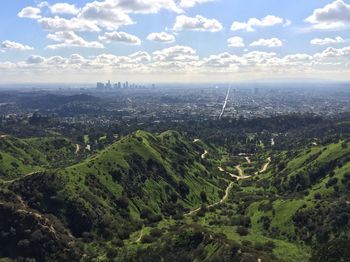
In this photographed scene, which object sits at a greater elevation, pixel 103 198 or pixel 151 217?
pixel 103 198

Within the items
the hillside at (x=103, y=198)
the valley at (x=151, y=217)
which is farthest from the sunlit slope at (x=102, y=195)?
the valley at (x=151, y=217)

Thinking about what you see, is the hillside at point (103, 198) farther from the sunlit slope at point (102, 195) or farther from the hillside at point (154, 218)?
the hillside at point (154, 218)

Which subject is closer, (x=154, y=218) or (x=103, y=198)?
(x=154, y=218)

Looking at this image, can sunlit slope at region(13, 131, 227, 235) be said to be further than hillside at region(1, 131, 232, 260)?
Yes

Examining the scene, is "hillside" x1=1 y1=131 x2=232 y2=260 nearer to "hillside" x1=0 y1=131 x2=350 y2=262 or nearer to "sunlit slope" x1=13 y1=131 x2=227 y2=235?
"sunlit slope" x1=13 y1=131 x2=227 y2=235

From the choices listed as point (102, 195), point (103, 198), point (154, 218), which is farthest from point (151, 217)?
point (102, 195)

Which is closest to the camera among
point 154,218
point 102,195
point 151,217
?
point 154,218

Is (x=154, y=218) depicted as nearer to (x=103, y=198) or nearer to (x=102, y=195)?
(x=103, y=198)

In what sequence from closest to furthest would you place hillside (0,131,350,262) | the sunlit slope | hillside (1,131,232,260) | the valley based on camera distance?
hillside (0,131,350,262), the valley, hillside (1,131,232,260), the sunlit slope

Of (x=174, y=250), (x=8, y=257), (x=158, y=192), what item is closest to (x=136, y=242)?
(x=174, y=250)

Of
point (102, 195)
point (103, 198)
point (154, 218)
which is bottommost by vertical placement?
point (154, 218)

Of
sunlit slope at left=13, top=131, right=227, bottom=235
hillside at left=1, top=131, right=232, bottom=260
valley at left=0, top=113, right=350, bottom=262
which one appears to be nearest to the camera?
valley at left=0, top=113, right=350, bottom=262

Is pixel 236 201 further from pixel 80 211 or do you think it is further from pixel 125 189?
pixel 80 211

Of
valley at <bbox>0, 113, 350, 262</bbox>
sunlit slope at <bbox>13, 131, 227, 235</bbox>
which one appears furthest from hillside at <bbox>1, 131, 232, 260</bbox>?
valley at <bbox>0, 113, 350, 262</bbox>
